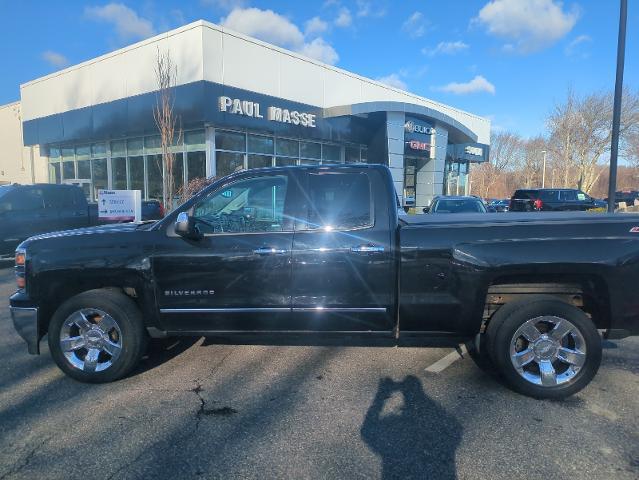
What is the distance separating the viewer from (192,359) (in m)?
4.59

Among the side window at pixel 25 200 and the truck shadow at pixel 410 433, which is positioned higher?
the side window at pixel 25 200

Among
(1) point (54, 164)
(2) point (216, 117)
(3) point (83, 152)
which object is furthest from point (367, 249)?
(1) point (54, 164)

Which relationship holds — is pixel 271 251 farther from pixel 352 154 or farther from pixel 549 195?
pixel 549 195

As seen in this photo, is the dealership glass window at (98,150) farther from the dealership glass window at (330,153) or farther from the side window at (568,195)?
the side window at (568,195)

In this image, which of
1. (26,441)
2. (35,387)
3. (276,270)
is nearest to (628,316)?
(276,270)

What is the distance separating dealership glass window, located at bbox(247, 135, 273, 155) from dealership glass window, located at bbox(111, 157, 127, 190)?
641cm

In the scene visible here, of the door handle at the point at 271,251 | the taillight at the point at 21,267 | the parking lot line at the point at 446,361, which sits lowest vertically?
the parking lot line at the point at 446,361

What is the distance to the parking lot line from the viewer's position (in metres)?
4.32

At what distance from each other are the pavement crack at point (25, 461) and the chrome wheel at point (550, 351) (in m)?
3.56

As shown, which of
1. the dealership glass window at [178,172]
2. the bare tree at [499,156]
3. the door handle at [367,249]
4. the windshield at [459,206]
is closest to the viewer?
the door handle at [367,249]

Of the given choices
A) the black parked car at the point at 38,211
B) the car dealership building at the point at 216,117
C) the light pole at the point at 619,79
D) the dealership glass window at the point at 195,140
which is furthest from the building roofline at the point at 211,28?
the light pole at the point at 619,79

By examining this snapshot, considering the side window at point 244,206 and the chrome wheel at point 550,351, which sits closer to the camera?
the chrome wheel at point 550,351

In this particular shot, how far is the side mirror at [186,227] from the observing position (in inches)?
146

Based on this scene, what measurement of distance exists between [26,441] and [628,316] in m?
4.63
